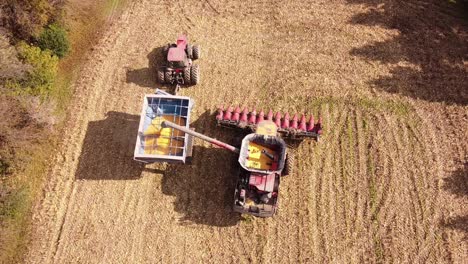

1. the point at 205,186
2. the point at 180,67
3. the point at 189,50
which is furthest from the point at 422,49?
the point at 205,186

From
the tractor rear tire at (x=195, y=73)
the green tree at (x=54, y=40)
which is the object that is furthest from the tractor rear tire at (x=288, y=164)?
the green tree at (x=54, y=40)

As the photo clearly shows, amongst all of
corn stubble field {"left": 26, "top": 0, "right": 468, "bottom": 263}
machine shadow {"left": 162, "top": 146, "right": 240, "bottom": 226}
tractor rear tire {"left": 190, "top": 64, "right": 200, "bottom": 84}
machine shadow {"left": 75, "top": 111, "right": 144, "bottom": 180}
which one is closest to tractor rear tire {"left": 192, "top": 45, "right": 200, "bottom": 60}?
corn stubble field {"left": 26, "top": 0, "right": 468, "bottom": 263}

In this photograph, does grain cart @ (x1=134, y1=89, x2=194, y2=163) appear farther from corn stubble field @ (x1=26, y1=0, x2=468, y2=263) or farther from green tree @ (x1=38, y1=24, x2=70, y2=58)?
green tree @ (x1=38, y1=24, x2=70, y2=58)

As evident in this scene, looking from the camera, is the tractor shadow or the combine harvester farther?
the tractor shadow

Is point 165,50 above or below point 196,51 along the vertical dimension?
below

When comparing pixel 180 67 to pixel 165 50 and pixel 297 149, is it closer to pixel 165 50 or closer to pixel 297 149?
pixel 165 50

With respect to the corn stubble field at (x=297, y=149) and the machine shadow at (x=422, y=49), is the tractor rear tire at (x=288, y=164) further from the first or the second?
the machine shadow at (x=422, y=49)
